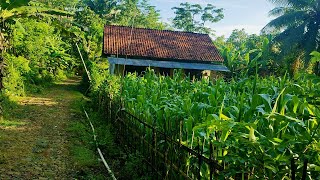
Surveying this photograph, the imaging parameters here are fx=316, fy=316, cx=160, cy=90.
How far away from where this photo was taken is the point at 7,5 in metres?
6.91

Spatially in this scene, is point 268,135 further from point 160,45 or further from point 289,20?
point 289,20

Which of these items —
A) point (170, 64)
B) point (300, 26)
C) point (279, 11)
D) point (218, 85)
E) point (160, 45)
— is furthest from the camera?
point (279, 11)

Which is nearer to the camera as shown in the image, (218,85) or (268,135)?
(268,135)

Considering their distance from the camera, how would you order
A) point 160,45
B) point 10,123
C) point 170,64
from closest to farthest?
point 10,123
point 170,64
point 160,45

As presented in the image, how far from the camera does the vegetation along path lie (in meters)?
A: 5.28

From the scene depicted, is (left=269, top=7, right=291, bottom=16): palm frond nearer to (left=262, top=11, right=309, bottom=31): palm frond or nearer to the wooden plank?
(left=262, top=11, right=309, bottom=31): palm frond

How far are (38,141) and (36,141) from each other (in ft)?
0.14

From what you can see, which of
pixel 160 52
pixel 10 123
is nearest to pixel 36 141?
pixel 10 123

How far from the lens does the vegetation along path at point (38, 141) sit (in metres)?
5.28

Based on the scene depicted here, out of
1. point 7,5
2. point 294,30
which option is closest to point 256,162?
point 7,5

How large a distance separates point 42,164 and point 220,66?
1445 cm

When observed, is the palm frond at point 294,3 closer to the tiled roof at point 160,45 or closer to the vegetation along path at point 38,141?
the tiled roof at point 160,45

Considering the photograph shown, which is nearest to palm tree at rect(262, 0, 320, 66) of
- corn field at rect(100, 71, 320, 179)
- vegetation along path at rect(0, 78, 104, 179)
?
vegetation along path at rect(0, 78, 104, 179)

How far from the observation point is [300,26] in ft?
68.7
